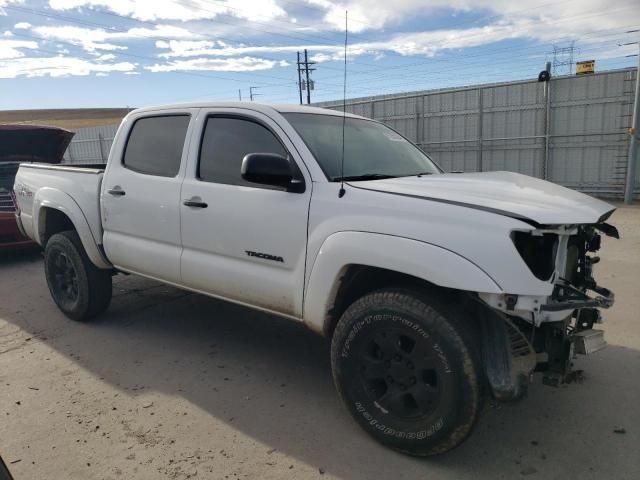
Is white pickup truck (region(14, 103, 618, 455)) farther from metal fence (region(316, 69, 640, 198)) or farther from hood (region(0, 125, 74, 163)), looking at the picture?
metal fence (region(316, 69, 640, 198))

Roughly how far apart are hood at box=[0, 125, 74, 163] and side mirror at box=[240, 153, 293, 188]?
5.64m

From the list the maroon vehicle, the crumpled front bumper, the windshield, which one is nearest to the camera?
the crumpled front bumper

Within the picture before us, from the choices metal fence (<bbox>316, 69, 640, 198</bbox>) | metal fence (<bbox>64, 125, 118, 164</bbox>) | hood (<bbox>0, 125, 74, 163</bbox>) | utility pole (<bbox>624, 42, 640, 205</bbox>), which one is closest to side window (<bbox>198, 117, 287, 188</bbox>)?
hood (<bbox>0, 125, 74, 163</bbox>)

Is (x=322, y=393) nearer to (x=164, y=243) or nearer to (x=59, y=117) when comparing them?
(x=164, y=243)

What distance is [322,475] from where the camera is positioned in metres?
2.62

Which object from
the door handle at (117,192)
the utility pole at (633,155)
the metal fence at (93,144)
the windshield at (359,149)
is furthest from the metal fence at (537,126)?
the metal fence at (93,144)

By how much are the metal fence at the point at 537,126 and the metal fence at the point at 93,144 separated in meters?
17.6

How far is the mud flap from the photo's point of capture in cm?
248

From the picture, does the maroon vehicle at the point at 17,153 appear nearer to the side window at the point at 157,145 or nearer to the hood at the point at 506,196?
the side window at the point at 157,145

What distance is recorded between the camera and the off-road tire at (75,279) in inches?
184

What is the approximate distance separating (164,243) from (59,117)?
71531mm

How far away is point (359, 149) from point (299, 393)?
172 centimetres

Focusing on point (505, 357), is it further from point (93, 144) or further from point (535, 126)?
point (93, 144)

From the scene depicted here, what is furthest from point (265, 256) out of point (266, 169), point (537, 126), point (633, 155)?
point (537, 126)
